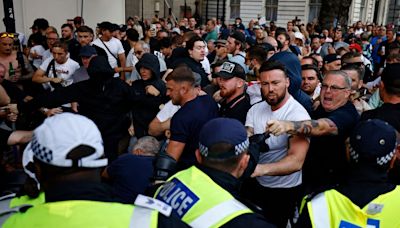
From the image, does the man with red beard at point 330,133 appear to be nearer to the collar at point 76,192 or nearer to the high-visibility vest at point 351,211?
the high-visibility vest at point 351,211

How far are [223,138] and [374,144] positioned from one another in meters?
0.83

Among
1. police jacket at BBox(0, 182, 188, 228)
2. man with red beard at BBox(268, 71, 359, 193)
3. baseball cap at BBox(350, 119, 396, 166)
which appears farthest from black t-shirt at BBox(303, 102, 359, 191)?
police jacket at BBox(0, 182, 188, 228)

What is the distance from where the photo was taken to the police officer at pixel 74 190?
146 centimetres

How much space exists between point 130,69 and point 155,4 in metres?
20.0

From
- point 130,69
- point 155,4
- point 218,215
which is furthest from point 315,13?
point 218,215

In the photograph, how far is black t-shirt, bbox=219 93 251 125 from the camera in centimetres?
383

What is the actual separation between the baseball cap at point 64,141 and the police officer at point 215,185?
1.59 feet

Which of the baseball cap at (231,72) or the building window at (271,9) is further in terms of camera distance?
the building window at (271,9)

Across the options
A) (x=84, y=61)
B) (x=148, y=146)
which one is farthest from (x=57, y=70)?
(x=148, y=146)

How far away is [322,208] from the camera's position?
214 centimetres

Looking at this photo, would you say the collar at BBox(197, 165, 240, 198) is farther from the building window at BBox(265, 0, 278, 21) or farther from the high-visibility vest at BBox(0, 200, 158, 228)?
the building window at BBox(265, 0, 278, 21)

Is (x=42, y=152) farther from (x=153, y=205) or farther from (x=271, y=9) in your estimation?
(x=271, y=9)

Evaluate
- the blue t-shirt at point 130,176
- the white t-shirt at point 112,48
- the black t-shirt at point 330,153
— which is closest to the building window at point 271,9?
the white t-shirt at point 112,48

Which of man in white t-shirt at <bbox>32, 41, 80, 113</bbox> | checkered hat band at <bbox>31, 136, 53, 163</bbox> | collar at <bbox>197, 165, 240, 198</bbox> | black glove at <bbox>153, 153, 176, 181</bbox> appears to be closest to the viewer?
checkered hat band at <bbox>31, 136, 53, 163</bbox>
